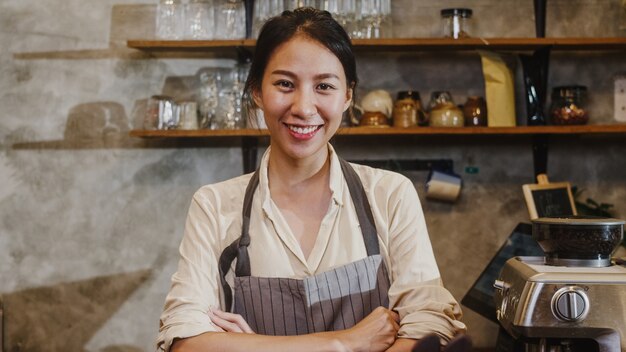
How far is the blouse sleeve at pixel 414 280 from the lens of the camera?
1.66m

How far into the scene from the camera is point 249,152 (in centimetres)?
342

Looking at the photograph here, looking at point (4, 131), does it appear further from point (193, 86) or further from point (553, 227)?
point (553, 227)

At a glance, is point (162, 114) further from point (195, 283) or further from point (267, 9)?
point (195, 283)

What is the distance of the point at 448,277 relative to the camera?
3.44 metres

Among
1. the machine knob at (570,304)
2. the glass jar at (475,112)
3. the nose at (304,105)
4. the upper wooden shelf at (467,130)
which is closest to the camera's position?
the machine knob at (570,304)

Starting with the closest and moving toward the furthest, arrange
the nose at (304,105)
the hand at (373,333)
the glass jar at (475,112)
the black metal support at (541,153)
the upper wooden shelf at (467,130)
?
the hand at (373,333)
the nose at (304,105)
the upper wooden shelf at (467,130)
the glass jar at (475,112)
the black metal support at (541,153)

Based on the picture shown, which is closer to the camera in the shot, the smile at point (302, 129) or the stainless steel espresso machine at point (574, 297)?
the stainless steel espresso machine at point (574, 297)

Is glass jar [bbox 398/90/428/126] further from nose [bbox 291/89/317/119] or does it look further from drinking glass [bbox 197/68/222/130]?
nose [bbox 291/89/317/119]

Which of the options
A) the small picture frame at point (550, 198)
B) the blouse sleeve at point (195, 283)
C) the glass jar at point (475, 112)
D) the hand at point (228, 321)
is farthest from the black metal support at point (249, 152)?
the hand at point (228, 321)

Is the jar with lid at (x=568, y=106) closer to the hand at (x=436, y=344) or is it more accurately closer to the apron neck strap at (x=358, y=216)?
→ the apron neck strap at (x=358, y=216)

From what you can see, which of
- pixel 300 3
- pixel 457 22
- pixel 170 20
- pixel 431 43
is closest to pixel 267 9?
pixel 300 3

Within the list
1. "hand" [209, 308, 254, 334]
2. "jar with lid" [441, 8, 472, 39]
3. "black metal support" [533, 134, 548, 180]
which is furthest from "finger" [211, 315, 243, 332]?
"black metal support" [533, 134, 548, 180]

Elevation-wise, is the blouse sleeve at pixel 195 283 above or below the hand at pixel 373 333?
above

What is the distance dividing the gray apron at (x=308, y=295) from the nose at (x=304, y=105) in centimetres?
31
